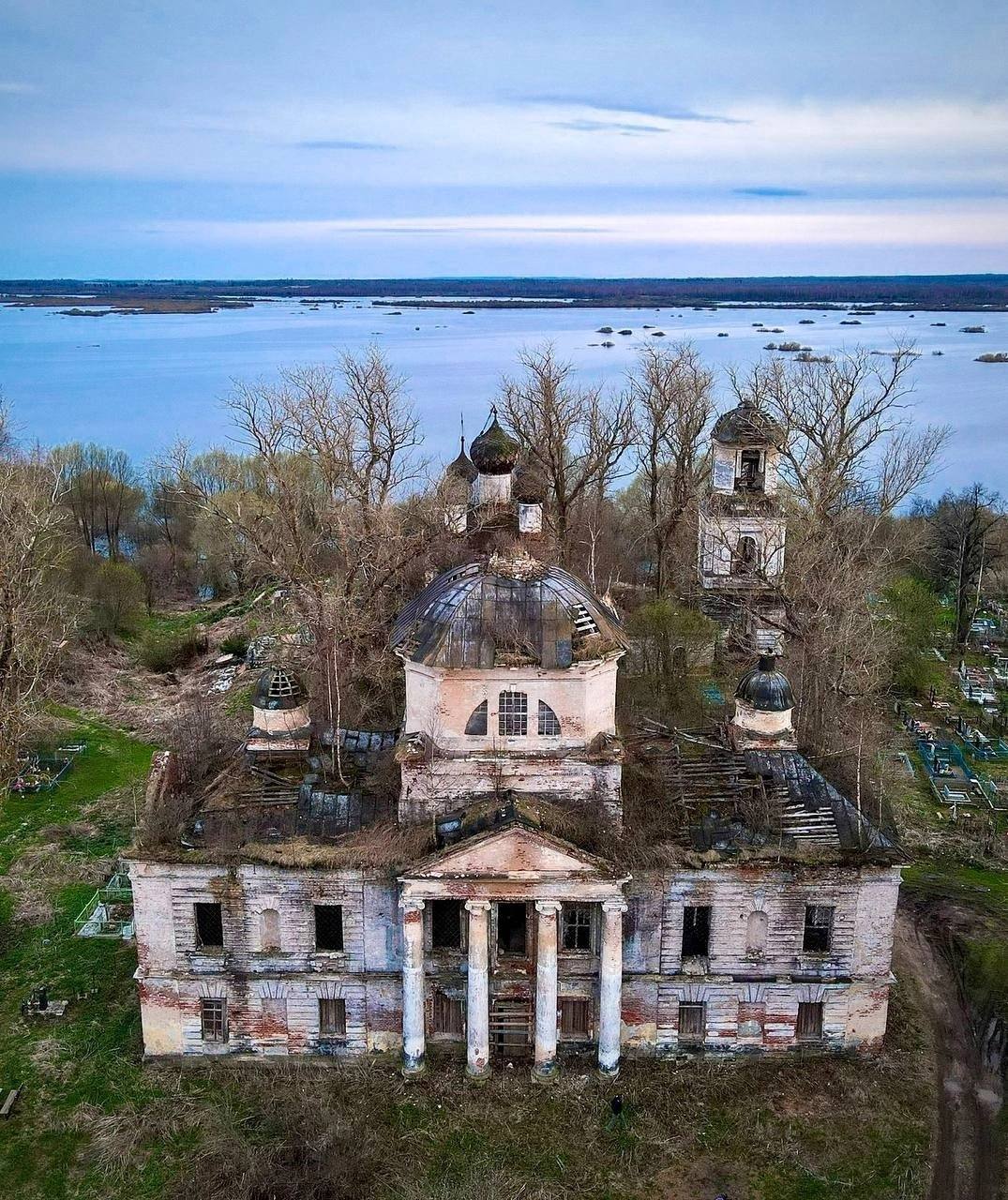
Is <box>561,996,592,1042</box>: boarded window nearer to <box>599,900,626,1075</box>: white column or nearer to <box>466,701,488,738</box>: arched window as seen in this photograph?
<box>599,900,626,1075</box>: white column

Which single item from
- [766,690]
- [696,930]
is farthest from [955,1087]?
[766,690]

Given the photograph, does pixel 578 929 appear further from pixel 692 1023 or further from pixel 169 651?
pixel 169 651

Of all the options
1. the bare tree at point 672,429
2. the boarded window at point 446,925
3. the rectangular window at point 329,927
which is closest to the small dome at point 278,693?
the rectangular window at point 329,927

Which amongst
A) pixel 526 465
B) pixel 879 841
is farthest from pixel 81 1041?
pixel 526 465

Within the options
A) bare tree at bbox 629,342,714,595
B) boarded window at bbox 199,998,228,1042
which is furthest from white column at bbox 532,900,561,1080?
bare tree at bbox 629,342,714,595

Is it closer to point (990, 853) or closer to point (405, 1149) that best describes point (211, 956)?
point (405, 1149)
